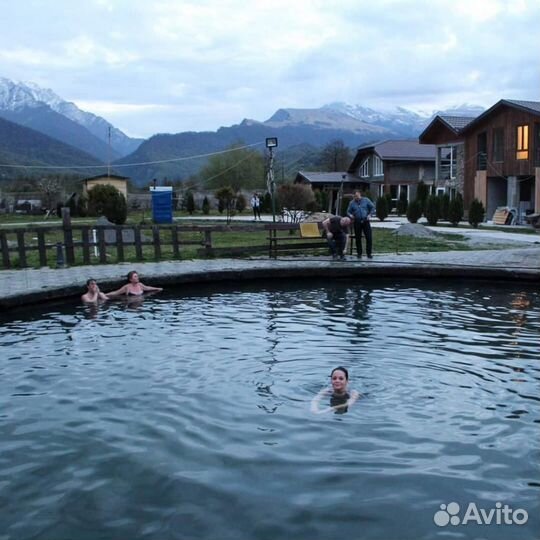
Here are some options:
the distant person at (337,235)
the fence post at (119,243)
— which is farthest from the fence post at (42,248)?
the distant person at (337,235)

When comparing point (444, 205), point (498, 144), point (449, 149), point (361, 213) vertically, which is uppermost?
point (449, 149)

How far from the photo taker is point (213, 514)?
13.9 feet

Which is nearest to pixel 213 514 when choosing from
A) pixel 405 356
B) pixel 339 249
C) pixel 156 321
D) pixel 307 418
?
pixel 307 418

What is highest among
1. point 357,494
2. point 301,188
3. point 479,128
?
point 479,128

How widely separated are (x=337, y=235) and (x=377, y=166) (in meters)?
37.9

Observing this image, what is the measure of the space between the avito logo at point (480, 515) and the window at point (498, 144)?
32625 millimetres

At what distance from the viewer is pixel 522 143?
32.1 metres

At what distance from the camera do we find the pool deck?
1252 cm

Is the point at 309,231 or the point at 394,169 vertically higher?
the point at 394,169

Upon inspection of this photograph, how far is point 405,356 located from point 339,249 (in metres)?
7.94

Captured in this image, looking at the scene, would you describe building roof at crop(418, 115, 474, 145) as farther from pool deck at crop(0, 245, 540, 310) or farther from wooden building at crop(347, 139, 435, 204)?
pool deck at crop(0, 245, 540, 310)

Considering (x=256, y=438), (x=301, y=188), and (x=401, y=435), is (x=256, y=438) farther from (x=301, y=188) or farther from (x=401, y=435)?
(x=301, y=188)

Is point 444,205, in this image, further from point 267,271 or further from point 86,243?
point 86,243

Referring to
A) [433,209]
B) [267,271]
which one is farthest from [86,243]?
[433,209]
